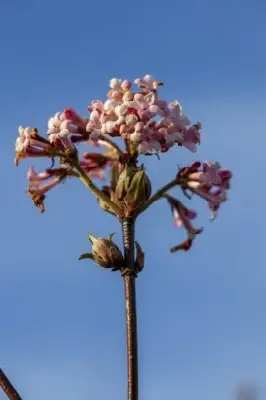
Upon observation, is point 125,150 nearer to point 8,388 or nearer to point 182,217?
point 182,217

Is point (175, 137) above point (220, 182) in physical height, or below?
above

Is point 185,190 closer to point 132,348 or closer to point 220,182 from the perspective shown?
point 220,182

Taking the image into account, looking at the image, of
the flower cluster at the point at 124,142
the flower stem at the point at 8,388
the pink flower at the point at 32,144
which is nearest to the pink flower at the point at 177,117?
the flower cluster at the point at 124,142

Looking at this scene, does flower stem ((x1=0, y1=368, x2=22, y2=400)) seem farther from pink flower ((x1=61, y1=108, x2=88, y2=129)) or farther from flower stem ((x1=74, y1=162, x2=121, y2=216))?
pink flower ((x1=61, y1=108, x2=88, y2=129))

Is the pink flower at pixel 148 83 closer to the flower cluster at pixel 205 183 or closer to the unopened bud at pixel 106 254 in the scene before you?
the flower cluster at pixel 205 183

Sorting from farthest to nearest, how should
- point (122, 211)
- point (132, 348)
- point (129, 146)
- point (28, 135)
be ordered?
1. point (28, 135)
2. point (129, 146)
3. point (122, 211)
4. point (132, 348)

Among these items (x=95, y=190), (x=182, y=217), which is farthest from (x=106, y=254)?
(x=182, y=217)

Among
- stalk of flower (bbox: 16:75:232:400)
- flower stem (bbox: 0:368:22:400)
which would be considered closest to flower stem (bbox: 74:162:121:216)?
stalk of flower (bbox: 16:75:232:400)

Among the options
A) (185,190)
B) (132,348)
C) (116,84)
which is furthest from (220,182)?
(132,348)
